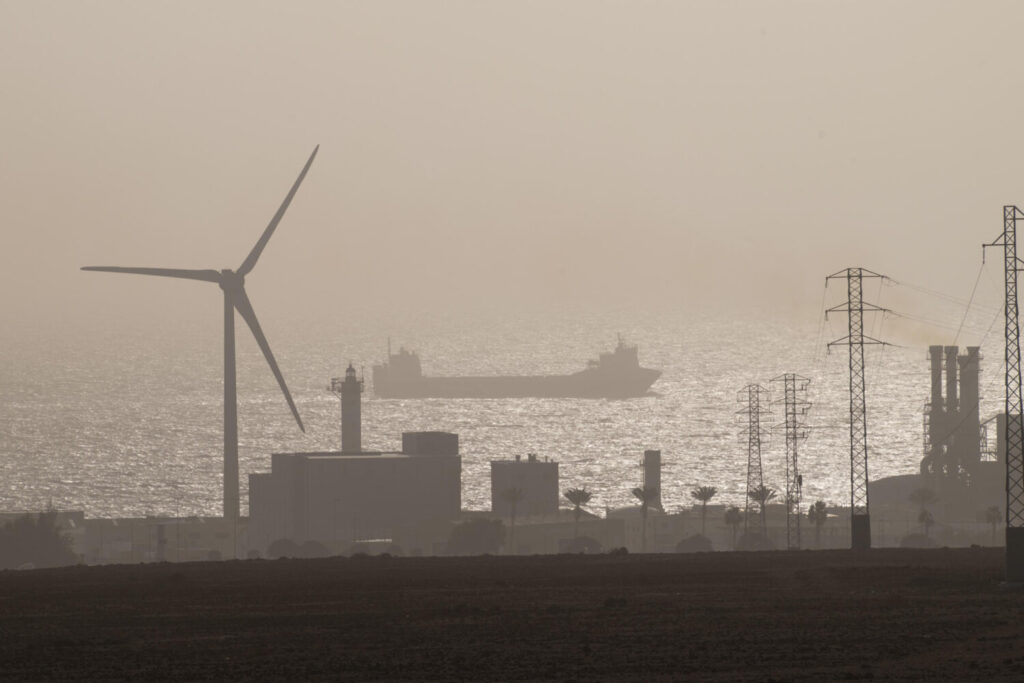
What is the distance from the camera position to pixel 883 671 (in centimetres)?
4203

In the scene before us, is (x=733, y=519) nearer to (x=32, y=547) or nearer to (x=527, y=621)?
(x=32, y=547)

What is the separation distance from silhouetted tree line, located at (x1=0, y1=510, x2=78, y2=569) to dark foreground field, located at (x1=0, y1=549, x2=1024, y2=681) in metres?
92.8

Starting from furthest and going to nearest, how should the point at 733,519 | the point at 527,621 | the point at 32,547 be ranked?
1. the point at 733,519
2. the point at 32,547
3. the point at 527,621

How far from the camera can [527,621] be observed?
2083 inches

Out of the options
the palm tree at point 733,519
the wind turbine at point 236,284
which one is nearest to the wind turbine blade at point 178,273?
the wind turbine at point 236,284

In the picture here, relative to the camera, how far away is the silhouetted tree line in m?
163

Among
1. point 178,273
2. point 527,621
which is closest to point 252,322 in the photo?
point 178,273

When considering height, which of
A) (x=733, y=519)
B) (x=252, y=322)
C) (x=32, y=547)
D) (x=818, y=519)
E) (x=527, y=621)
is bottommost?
(x=32, y=547)

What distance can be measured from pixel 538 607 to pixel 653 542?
438ft

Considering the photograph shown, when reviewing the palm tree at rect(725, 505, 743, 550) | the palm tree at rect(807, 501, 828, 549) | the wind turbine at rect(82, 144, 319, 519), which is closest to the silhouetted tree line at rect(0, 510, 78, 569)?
the wind turbine at rect(82, 144, 319, 519)

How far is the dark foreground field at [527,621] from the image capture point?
43.6 meters

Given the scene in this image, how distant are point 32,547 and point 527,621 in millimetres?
121532

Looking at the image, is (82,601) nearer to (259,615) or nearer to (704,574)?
(259,615)

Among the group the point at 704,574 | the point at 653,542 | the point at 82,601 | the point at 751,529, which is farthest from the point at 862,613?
the point at 653,542
